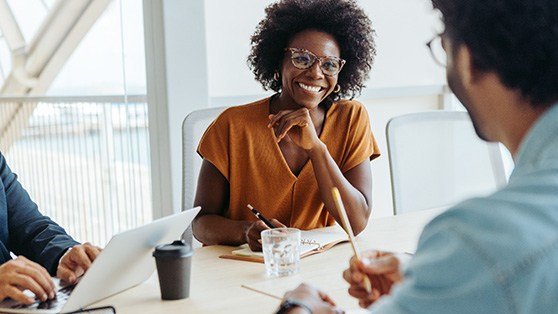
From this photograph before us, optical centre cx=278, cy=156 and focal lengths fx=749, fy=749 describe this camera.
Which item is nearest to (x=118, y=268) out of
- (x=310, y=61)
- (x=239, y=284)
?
(x=239, y=284)

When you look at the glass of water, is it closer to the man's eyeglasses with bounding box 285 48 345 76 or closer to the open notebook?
the open notebook

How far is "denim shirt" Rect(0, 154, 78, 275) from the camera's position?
1866 mm

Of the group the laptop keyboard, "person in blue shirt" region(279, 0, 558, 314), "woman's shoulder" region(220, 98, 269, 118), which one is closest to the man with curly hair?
"woman's shoulder" region(220, 98, 269, 118)

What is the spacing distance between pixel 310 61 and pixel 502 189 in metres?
1.53

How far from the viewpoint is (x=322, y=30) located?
234 centimetres

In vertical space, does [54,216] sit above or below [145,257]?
below

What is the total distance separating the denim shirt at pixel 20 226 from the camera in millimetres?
1866

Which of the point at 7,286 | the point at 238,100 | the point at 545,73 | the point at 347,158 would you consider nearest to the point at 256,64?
the point at 347,158

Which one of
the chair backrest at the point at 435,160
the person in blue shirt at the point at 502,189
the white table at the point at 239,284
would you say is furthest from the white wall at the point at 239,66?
the person in blue shirt at the point at 502,189

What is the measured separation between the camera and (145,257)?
1517 mm

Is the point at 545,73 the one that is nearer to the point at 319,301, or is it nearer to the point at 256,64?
the point at 319,301

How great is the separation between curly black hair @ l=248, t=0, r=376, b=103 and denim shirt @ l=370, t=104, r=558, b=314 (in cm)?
165

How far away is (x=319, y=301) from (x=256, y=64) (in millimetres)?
1443

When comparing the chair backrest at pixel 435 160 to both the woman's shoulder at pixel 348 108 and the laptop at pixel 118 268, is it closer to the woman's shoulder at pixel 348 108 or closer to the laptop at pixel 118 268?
the woman's shoulder at pixel 348 108
